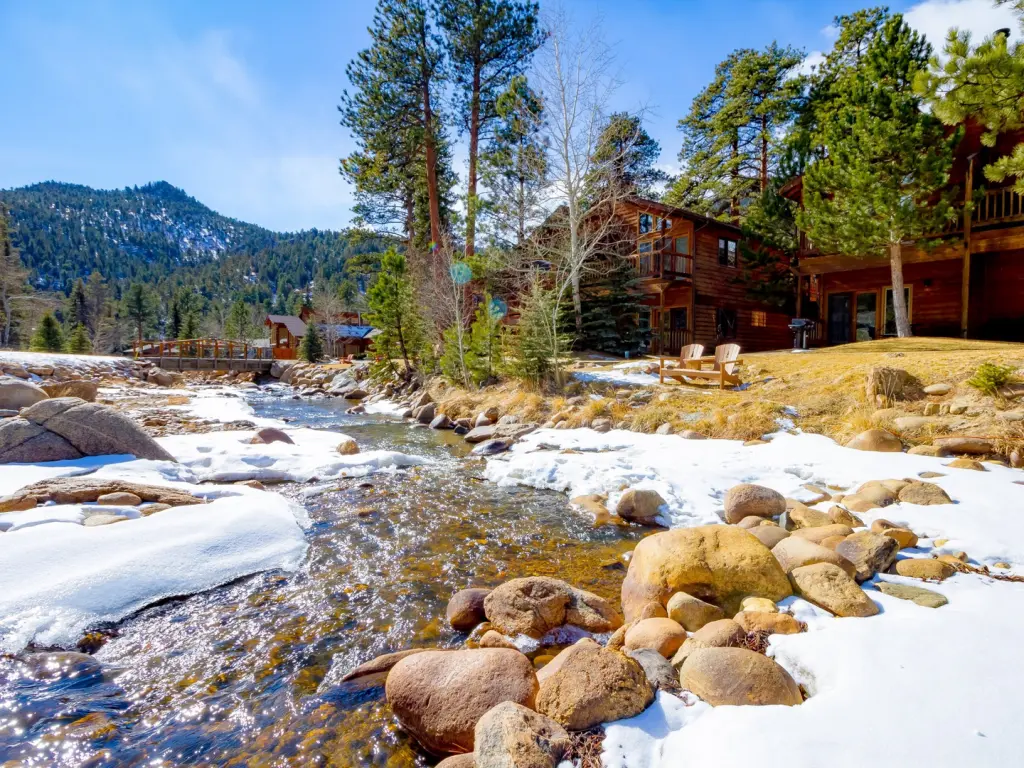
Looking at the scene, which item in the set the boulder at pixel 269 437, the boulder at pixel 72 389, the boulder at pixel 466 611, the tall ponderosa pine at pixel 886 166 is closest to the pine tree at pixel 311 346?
the boulder at pixel 72 389

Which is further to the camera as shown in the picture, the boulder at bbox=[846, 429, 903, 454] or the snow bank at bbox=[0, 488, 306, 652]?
the boulder at bbox=[846, 429, 903, 454]

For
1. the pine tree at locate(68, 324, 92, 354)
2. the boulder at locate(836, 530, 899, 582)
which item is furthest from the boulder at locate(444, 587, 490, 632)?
the pine tree at locate(68, 324, 92, 354)

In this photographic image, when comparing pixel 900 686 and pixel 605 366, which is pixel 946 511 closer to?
pixel 900 686

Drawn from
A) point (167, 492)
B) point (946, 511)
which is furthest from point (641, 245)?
point (167, 492)

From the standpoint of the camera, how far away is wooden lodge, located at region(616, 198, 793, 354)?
60.8 ft

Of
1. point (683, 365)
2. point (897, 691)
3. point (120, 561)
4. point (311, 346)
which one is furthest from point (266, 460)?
point (311, 346)

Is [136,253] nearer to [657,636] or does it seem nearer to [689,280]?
[689,280]

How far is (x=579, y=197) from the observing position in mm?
16422

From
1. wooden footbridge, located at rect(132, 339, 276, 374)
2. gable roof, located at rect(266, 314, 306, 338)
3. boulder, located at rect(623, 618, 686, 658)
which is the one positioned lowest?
boulder, located at rect(623, 618, 686, 658)

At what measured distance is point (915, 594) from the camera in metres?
2.93

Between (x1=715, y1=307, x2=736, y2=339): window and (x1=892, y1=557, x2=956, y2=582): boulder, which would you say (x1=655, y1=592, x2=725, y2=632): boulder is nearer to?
(x1=892, y1=557, x2=956, y2=582): boulder

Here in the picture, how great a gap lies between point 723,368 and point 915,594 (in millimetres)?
7519

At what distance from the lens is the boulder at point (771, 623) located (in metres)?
2.71

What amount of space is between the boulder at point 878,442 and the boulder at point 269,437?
8.66 m
